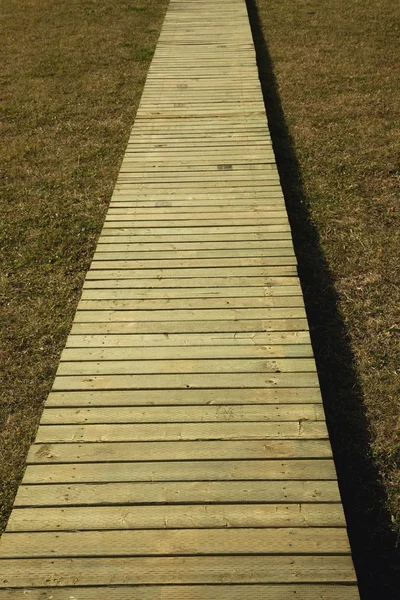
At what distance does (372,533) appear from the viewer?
3.45m

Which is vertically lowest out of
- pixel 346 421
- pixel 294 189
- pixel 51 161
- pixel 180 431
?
pixel 346 421

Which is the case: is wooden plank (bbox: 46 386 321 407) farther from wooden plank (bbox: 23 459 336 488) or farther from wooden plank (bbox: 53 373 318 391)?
wooden plank (bbox: 23 459 336 488)

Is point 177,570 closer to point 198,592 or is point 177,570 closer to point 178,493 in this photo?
point 198,592

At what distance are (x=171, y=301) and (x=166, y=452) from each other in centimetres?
150

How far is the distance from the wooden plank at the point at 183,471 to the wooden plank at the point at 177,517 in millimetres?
176

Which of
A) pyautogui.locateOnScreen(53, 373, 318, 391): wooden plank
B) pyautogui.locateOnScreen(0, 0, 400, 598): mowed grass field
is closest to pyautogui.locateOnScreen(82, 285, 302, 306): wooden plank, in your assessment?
pyautogui.locateOnScreen(0, 0, 400, 598): mowed grass field

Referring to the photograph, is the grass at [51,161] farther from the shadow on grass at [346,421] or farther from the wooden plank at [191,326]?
the shadow on grass at [346,421]

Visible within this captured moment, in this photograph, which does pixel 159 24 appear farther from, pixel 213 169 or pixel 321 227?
pixel 321 227

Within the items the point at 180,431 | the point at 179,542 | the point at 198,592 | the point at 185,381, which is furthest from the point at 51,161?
the point at 198,592

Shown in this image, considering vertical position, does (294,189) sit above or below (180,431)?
below

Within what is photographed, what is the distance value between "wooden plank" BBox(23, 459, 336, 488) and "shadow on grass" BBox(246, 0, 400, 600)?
503 mm

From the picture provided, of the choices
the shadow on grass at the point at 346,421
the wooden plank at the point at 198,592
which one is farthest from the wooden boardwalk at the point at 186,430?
the shadow on grass at the point at 346,421

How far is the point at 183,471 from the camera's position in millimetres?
3324

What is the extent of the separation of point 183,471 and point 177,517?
29cm
